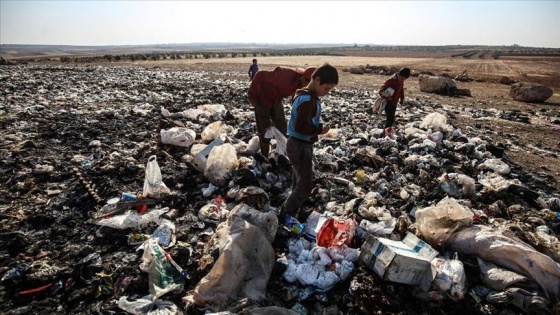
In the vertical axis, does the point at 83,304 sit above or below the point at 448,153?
below

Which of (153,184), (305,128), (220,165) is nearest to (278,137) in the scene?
(220,165)

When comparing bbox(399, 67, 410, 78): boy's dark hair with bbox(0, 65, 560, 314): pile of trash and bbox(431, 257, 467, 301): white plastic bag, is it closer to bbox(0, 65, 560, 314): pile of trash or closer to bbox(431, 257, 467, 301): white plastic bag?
bbox(0, 65, 560, 314): pile of trash

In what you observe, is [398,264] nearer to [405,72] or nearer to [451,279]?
[451,279]

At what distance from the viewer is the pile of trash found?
219 cm

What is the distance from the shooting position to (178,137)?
4922 millimetres

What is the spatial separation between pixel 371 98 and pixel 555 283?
868 cm

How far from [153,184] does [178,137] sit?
5.09ft

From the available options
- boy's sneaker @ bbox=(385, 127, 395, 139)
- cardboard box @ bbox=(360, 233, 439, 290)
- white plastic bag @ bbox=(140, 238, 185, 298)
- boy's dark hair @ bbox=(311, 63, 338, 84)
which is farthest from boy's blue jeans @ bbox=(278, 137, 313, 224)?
boy's sneaker @ bbox=(385, 127, 395, 139)

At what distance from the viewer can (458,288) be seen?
7.30ft

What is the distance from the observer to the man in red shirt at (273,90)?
3.71 m

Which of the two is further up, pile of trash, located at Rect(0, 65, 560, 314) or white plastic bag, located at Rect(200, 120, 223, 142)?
white plastic bag, located at Rect(200, 120, 223, 142)

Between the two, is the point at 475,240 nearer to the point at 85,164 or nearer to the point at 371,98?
the point at 85,164

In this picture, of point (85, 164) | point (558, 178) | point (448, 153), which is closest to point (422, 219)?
point (448, 153)

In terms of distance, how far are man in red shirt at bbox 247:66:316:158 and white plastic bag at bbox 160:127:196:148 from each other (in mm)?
1352
